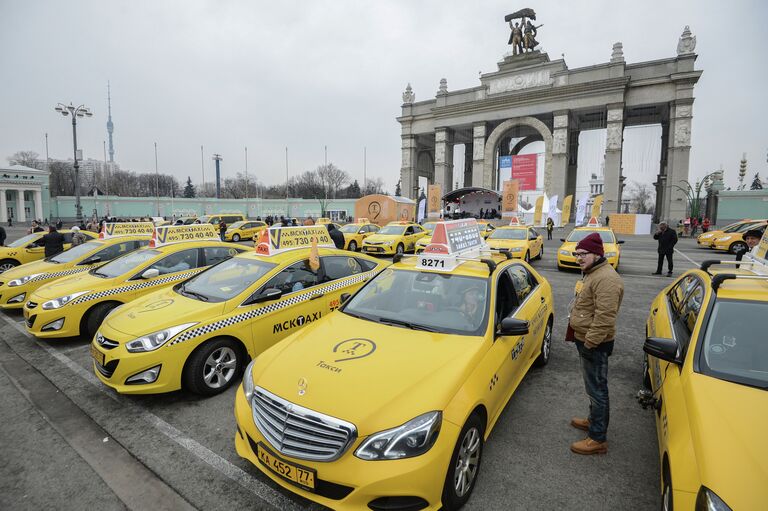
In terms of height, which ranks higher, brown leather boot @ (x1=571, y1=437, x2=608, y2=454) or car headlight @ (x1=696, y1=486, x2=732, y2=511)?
car headlight @ (x1=696, y1=486, x2=732, y2=511)

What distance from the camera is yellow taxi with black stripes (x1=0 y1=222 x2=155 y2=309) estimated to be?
7.43 metres

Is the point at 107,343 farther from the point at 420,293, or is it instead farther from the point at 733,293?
the point at 733,293

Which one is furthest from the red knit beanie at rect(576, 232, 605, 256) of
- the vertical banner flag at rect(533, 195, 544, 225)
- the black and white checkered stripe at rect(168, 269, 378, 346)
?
the vertical banner flag at rect(533, 195, 544, 225)

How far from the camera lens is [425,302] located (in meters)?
3.83

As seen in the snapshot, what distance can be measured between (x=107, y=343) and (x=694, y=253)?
24.2 m

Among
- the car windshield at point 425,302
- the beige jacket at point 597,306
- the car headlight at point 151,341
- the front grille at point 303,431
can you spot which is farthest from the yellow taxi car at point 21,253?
the beige jacket at point 597,306

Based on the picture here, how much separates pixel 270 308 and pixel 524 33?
173 ft

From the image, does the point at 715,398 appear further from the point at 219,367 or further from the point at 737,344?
the point at 219,367

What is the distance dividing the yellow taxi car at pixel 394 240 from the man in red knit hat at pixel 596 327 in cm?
1276

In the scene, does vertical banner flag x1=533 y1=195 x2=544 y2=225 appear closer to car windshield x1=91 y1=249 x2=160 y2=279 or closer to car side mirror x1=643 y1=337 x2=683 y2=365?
car windshield x1=91 y1=249 x2=160 y2=279

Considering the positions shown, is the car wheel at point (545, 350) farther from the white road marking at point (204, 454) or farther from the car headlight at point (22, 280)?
the car headlight at point (22, 280)

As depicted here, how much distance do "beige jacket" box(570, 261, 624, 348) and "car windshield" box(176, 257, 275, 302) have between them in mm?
3699

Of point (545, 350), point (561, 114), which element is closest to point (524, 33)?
point (561, 114)

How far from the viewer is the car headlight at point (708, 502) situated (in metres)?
Result: 1.75
